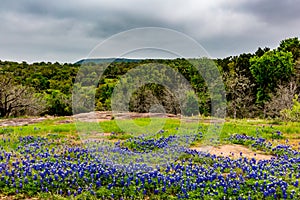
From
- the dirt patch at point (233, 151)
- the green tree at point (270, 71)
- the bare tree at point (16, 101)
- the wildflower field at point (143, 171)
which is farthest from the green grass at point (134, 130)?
the green tree at point (270, 71)

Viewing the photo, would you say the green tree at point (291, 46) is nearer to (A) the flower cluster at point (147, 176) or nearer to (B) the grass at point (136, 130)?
(B) the grass at point (136, 130)

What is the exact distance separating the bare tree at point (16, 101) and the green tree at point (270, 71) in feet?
59.9

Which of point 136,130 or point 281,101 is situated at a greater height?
point 281,101

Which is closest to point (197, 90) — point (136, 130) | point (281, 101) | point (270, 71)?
point (136, 130)

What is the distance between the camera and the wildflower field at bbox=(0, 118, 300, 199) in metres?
5.59

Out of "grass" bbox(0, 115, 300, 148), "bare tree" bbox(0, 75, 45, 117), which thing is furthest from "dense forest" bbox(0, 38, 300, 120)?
"grass" bbox(0, 115, 300, 148)

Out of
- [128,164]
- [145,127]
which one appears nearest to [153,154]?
[128,164]

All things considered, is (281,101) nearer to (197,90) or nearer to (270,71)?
(270,71)

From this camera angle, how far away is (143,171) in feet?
20.9

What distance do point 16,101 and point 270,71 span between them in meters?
20.8

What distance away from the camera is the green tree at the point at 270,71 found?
2973 centimetres

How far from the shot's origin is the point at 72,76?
34844 millimetres

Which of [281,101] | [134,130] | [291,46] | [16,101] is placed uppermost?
[291,46]

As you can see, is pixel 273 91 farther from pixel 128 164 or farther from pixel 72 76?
pixel 128 164
